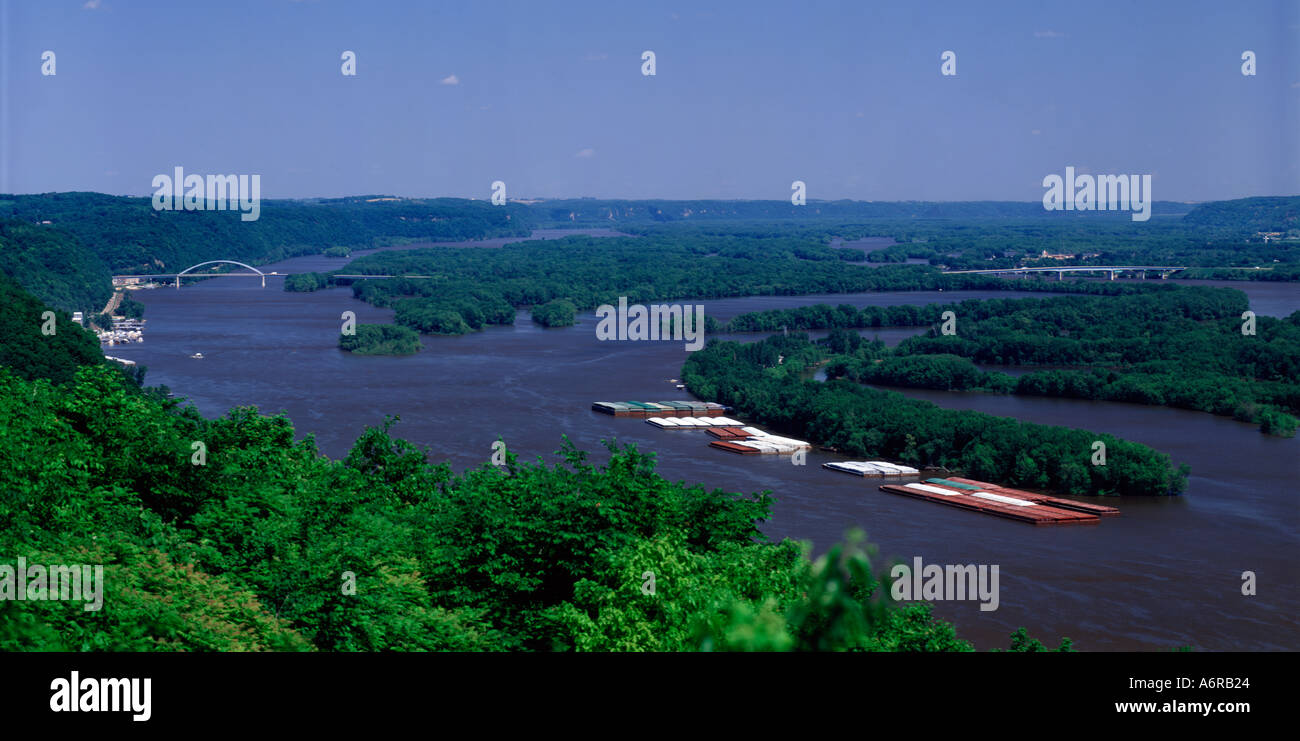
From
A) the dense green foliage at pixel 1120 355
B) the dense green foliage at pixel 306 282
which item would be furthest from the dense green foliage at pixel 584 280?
the dense green foliage at pixel 1120 355

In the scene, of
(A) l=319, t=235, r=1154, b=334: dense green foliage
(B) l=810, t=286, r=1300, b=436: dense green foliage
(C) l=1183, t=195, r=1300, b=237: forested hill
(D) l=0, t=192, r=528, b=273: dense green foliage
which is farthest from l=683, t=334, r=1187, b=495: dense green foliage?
(C) l=1183, t=195, r=1300, b=237: forested hill

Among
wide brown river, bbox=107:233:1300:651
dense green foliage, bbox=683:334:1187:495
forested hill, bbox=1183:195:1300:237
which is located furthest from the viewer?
forested hill, bbox=1183:195:1300:237

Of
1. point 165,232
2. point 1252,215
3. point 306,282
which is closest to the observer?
point 306,282

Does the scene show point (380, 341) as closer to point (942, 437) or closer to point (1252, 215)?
point (942, 437)

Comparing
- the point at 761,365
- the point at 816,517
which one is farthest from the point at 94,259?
the point at 816,517

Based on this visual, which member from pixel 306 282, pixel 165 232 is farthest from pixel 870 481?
pixel 165 232

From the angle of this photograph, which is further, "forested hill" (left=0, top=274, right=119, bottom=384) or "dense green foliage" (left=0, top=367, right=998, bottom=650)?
"forested hill" (left=0, top=274, right=119, bottom=384)

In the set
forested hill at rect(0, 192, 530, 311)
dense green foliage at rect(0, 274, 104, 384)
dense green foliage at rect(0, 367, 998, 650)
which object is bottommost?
dense green foliage at rect(0, 367, 998, 650)

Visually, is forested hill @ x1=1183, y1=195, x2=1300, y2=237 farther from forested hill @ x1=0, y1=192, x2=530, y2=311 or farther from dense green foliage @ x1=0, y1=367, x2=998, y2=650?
dense green foliage @ x1=0, y1=367, x2=998, y2=650
